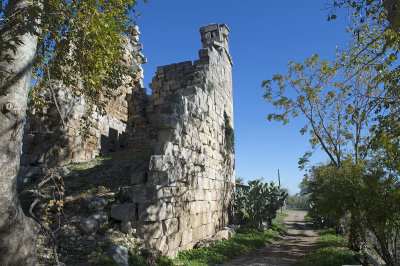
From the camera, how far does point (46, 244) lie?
5.16m

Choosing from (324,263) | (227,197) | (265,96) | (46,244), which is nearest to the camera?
(46,244)

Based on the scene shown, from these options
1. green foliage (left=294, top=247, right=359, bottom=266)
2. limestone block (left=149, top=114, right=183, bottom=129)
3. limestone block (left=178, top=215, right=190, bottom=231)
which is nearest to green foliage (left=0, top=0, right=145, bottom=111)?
limestone block (left=149, top=114, right=183, bottom=129)

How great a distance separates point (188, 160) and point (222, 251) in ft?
8.85

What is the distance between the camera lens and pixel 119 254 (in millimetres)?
5305

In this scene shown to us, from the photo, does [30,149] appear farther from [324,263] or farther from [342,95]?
[342,95]

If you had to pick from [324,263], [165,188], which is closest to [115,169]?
[165,188]

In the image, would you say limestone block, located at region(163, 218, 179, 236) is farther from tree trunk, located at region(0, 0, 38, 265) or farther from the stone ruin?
tree trunk, located at region(0, 0, 38, 265)

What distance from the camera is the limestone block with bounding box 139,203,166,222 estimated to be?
6.24m

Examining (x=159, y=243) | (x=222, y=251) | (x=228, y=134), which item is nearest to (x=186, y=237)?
(x=222, y=251)

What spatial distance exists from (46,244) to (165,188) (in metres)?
2.60

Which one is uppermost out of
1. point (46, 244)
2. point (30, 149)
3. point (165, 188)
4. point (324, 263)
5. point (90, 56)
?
point (90, 56)

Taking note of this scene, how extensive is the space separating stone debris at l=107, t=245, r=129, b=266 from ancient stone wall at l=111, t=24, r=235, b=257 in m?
0.82

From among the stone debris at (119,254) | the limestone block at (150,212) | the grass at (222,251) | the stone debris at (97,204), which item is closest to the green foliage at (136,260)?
the stone debris at (119,254)

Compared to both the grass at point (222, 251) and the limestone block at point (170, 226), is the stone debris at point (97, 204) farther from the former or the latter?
the grass at point (222, 251)
